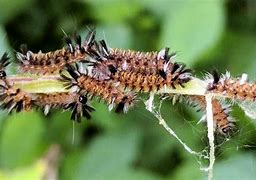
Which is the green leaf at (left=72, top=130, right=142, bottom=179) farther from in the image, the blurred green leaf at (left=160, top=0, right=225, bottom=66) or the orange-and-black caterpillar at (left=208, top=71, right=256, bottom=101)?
the orange-and-black caterpillar at (left=208, top=71, right=256, bottom=101)

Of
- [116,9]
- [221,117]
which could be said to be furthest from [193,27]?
[221,117]

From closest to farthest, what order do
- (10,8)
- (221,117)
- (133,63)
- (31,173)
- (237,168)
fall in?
(133,63)
(221,117)
(31,173)
(237,168)
(10,8)

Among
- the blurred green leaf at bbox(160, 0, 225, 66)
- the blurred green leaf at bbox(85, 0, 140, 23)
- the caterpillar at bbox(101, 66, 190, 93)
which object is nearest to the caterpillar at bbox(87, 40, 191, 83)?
the caterpillar at bbox(101, 66, 190, 93)

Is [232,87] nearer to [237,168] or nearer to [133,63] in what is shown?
[133,63]

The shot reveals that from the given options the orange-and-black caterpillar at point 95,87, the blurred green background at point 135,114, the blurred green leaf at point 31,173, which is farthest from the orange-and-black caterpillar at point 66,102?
the blurred green background at point 135,114

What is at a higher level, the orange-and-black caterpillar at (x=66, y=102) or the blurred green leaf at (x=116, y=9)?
the blurred green leaf at (x=116, y=9)

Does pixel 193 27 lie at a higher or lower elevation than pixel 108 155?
higher

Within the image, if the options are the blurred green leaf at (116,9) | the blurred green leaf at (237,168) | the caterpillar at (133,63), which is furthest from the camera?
the blurred green leaf at (116,9)

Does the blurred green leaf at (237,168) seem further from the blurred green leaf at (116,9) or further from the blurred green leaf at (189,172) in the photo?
the blurred green leaf at (116,9)
